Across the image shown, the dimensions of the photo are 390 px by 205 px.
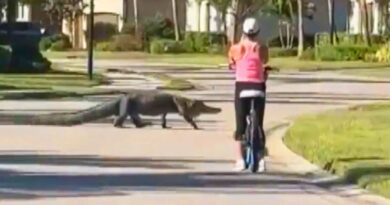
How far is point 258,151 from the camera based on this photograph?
16672 mm

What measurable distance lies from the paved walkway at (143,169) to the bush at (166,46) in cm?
5006

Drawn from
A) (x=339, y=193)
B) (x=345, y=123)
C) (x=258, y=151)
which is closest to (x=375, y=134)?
(x=345, y=123)

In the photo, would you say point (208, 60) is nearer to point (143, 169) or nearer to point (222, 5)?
point (222, 5)

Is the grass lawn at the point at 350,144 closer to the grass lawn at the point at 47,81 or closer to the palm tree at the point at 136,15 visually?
the grass lawn at the point at 47,81

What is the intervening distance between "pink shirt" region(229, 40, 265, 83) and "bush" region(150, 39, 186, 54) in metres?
61.6

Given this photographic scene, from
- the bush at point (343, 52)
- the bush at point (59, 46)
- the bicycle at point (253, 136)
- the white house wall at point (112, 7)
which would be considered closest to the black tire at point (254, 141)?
the bicycle at point (253, 136)

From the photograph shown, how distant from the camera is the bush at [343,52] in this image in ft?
222

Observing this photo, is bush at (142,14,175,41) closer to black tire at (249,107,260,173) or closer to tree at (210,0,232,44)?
tree at (210,0,232,44)

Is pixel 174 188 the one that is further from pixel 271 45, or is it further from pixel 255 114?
pixel 271 45

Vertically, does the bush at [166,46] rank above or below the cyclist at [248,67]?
below

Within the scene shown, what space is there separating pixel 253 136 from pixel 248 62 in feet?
2.89

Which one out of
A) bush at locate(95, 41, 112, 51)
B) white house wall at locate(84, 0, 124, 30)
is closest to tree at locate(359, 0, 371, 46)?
bush at locate(95, 41, 112, 51)

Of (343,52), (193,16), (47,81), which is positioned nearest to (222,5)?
(343,52)

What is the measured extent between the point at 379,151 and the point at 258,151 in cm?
326
